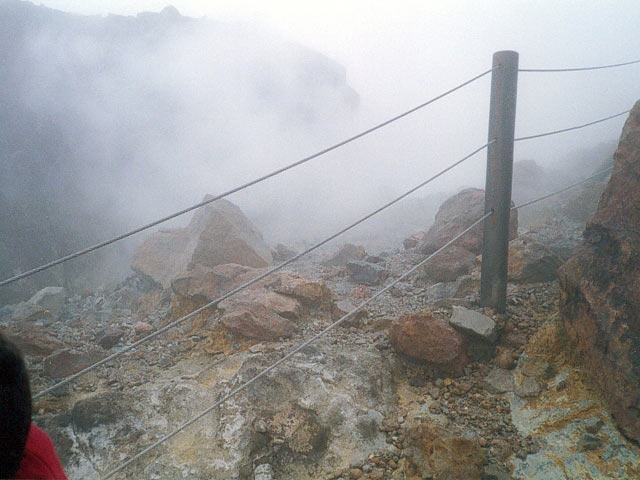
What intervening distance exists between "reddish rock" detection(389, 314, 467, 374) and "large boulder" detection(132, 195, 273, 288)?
3400mm

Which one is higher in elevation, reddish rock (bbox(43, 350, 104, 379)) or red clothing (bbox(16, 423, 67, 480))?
red clothing (bbox(16, 423, 67, 480))

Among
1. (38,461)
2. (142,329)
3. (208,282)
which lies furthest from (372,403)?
(142,329)

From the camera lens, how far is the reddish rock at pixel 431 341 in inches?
109

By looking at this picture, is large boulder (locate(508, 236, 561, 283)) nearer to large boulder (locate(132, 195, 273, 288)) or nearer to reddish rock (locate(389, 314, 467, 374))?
reddish rock (locate(389, 314, 467, 374))

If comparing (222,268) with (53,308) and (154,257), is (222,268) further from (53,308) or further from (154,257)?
(53,308)

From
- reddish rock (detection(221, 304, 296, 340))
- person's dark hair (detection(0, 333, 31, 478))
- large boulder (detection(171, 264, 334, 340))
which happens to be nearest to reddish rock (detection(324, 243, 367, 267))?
large boulder (detection(171, 264, 334, 340))

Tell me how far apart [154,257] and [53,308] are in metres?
1.72

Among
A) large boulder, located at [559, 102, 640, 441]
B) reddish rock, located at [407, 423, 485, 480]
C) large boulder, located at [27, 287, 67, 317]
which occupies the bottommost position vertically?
large boulder, located at [27, 287, 67, 317]

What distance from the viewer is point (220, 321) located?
355 centimetres

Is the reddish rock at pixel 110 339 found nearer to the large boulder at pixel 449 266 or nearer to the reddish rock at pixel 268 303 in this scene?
the reddish rock at pixel 268 303

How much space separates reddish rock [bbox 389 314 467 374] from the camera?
2768mm

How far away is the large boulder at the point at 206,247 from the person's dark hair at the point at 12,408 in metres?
4.89

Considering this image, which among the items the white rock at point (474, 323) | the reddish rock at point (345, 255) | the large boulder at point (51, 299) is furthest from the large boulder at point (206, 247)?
the white rock at point (474, 323)

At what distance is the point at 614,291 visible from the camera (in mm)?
2422
